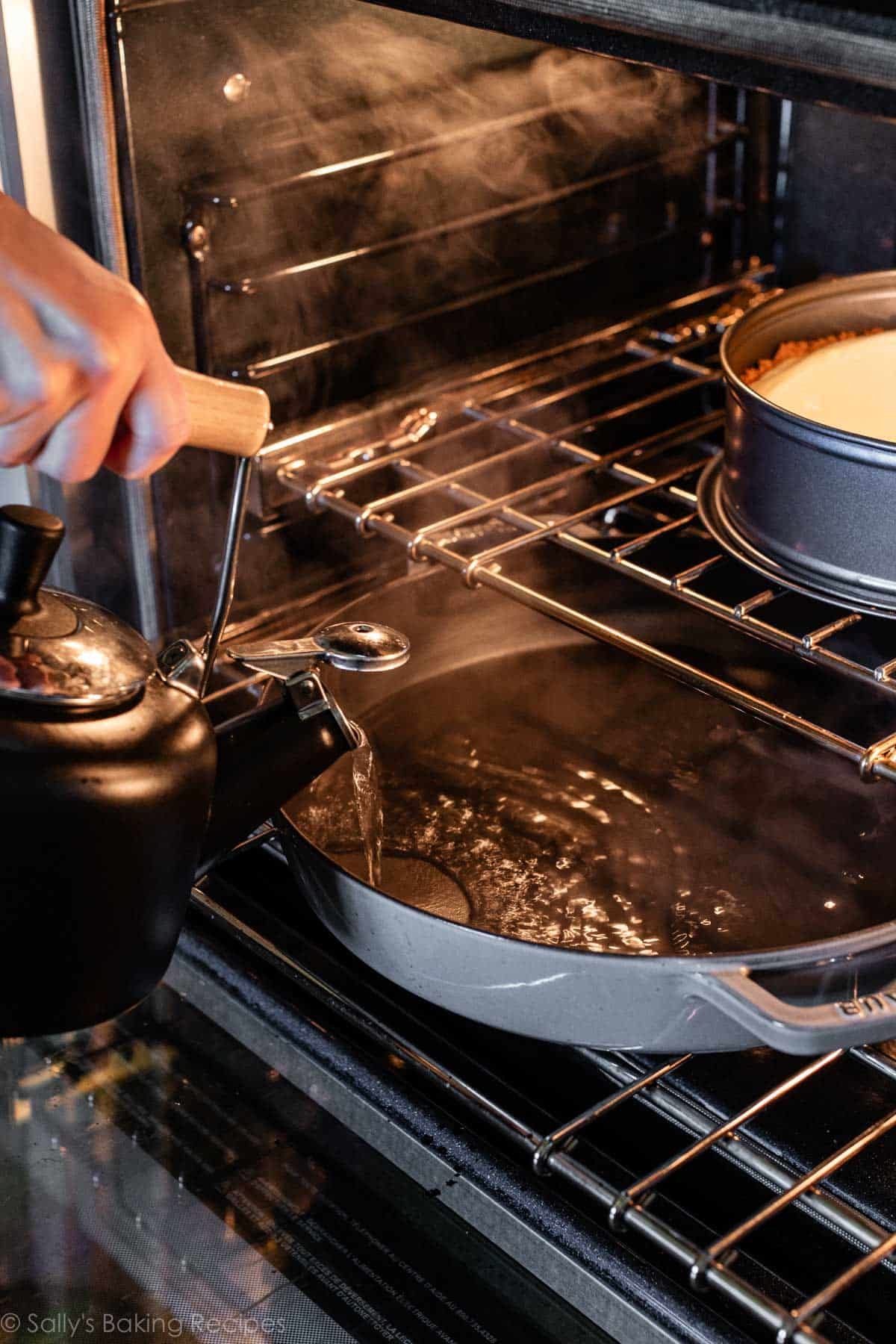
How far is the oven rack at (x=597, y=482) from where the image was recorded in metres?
0.87

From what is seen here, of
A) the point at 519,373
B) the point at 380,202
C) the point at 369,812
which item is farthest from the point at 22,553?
the point at 519,373

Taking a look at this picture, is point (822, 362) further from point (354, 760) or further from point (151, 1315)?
point (151, 1315)

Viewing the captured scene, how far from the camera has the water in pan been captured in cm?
78

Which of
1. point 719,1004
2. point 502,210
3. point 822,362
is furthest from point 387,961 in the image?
point 502,210

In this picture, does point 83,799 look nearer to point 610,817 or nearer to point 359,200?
point 610,817

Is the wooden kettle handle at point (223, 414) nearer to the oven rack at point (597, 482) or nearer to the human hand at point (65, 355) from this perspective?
the human hand at point (65, 355)

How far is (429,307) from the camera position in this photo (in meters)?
1.05

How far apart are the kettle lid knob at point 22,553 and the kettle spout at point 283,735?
124mm

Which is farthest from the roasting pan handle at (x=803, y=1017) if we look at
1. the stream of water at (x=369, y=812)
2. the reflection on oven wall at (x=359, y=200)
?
the reflection on oven wall at (x=359, y=200)

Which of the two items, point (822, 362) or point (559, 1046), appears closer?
point (559, 1046)

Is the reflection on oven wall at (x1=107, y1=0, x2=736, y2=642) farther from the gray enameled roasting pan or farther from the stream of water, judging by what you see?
the gray enameled roasting pan

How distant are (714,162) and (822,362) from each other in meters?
0.35

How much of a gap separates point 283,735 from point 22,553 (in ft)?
0.54

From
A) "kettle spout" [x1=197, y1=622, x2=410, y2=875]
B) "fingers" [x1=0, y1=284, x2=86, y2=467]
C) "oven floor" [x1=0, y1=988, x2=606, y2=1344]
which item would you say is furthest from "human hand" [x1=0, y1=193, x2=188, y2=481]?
"oven floor" [x1=0, y1=988, x2=606, y2=1344]
